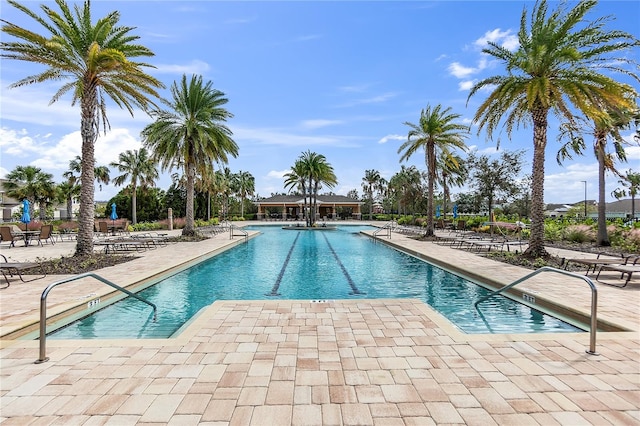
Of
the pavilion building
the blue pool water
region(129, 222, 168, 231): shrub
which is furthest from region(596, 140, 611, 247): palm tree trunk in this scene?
the pavilion building

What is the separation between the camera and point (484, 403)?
9.95ft

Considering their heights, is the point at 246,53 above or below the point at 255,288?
above

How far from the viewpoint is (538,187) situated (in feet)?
38.2

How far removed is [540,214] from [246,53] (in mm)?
12632

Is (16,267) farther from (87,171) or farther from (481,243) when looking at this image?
(481,243)

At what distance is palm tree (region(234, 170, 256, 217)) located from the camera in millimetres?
61094

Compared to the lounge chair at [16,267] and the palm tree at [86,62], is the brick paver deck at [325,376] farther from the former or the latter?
the palm tree at [86,62]

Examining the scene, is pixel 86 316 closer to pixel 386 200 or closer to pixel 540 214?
pixel 540 214

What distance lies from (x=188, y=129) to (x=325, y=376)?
18873 millimetres

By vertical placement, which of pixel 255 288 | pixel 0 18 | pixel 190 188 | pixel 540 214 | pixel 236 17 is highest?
pixel 236 17

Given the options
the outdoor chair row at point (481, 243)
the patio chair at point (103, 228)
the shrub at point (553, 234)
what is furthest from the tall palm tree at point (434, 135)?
the patio chair at point (103, 228)

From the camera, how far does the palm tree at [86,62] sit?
10453 millimetres

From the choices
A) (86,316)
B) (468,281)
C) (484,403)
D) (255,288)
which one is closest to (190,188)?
(255,288)

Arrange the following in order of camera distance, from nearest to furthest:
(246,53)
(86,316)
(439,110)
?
1. (86,316)
2. (246,53)
3. (439,110)
